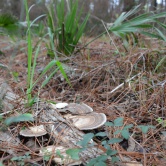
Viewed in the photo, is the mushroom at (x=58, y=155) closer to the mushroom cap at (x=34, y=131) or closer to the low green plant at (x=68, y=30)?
the mushroom cap at (x=34, y=131)

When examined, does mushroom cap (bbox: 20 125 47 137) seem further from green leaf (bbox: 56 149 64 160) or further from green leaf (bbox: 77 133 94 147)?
green leaf (bbox: 77 133 94 147)

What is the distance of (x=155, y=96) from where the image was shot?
1.55 m

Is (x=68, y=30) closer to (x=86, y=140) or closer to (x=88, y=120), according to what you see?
(x=88, y=120)

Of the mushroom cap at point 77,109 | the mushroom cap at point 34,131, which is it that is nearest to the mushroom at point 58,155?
the mushroom cap at point 34,131

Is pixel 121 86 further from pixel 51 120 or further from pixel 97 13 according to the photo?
pixel 97 13

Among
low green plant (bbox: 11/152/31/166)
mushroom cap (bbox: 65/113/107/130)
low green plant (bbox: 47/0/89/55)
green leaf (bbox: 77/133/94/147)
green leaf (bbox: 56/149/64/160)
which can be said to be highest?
low green plant (bbox: 47/0/89/55)

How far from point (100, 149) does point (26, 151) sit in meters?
0.35

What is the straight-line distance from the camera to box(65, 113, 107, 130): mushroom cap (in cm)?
121

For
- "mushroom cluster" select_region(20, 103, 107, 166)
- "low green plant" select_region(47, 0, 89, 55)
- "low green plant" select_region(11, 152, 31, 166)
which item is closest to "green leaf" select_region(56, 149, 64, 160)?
"mushroom cluster" select_region(20, 103, 107, 166)

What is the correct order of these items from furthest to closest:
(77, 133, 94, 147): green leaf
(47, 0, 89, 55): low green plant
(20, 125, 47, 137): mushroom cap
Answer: (47, 0, 89, 55): low green plant, (20, 125, 47, 137): mushroom cap, (77, 133, 94, 147): green leaf

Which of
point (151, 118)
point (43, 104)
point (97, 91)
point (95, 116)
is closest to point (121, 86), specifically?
point (97, 91)

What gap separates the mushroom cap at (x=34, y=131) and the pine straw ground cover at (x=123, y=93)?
0.04 meters

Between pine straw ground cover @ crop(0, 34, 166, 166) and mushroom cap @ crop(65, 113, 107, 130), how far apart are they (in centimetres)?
8

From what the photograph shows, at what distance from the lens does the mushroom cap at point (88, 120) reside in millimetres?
1206
